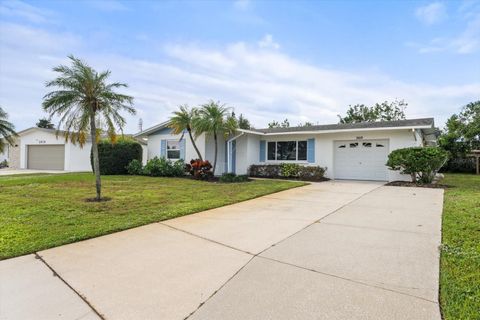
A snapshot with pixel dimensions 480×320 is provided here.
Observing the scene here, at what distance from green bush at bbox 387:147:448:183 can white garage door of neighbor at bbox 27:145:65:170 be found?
23138 mm

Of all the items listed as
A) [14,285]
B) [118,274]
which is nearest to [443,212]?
[118,274]

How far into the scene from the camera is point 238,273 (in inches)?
121

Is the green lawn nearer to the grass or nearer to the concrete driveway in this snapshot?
the concrete driveway

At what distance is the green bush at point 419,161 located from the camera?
36.0ft

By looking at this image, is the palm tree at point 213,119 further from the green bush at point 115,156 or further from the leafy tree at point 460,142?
the leafy tree at point 460,142

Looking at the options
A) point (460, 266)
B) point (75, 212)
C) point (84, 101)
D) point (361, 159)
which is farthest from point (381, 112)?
point (75, 212)

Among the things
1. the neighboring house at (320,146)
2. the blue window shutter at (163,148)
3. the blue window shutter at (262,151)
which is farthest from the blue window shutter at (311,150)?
the blue window shutter at (163,148)

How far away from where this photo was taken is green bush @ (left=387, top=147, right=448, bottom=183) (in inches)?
432

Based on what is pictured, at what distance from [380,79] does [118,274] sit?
17794mm

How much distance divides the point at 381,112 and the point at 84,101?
31562 mm

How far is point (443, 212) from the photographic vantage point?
20.0 feet

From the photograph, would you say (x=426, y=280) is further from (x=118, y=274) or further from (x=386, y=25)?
(x=386, y=25)

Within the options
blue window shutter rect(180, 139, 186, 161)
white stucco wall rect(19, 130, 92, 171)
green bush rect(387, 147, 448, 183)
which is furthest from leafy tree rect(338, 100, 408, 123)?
white stucco wall rect(19, 130, 92, 171)

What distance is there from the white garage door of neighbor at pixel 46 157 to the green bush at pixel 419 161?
75.9 ft
